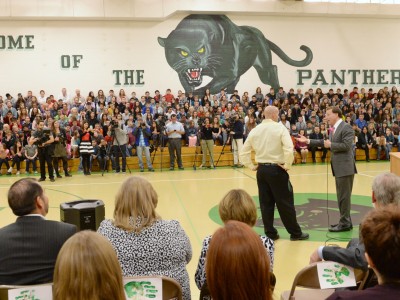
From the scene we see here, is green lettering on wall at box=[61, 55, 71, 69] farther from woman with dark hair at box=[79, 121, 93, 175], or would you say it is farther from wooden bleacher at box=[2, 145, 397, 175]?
woman with dark hair at box=[79, 121, 93, 175]

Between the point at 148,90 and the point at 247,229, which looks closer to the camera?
the point at 247,229

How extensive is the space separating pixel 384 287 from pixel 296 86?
63.4ft

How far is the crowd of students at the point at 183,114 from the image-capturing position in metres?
14.4

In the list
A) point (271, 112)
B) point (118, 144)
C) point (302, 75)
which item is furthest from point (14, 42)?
point (271, 112)

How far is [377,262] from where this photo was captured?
65.8 inches

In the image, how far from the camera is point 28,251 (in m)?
2.69

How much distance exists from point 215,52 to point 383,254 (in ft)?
60.4

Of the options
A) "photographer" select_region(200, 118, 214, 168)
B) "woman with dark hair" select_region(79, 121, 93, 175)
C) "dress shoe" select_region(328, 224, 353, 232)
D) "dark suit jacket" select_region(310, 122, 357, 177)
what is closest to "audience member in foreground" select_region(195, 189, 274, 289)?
"dark suit jacket" select_region(310, 122, 357, 177)

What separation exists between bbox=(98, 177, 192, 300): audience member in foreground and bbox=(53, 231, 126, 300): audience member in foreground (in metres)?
0.99

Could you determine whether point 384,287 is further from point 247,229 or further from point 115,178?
point 115,178

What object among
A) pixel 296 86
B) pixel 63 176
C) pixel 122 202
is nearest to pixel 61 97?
pixel 63 176

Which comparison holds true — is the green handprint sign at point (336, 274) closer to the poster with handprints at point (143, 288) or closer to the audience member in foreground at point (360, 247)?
the audience member in foreground at point (360, 247)

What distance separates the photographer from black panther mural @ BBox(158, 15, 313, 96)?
1922 cm

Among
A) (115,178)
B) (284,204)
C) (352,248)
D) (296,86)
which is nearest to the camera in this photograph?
(352,248)
